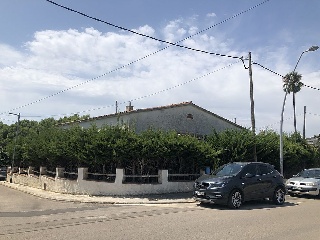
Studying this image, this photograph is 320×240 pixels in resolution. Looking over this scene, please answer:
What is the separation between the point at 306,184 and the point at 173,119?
10.0m

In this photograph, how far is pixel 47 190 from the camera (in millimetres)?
23781

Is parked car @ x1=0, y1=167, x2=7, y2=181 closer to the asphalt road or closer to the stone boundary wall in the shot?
the stone boundary wall

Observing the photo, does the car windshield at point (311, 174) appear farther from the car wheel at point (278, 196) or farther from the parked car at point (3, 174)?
the parked car at point (3, 174)

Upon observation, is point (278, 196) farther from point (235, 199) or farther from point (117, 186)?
point (117, 186)

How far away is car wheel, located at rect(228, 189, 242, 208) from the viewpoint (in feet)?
43.5

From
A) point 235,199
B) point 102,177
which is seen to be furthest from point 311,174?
point 102,177

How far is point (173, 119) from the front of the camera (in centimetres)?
2458

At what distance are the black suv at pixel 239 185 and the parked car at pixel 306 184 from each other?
257cm

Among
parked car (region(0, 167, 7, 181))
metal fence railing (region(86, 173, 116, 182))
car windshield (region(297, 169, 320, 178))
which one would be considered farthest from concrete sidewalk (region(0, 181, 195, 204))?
parked car (region(0, 167, 7, 181))

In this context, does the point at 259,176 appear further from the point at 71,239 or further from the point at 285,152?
the point at 285,152

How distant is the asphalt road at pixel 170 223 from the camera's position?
8492 mm

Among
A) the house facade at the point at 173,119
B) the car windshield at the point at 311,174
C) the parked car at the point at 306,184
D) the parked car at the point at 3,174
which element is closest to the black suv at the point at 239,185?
the parked car at the point at 306,184

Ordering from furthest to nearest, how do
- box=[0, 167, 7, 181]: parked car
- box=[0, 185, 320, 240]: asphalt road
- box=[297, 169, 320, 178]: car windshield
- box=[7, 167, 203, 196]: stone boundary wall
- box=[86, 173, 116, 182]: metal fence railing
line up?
box=[0, 167, 7, 181]: parked car → box=[86, 173, 116, 182]: metal fence railing → box=[297, 169, 320, 178]: car windshield → box=[7, 167, 203, 196]: stone boundary wall → box=[0, 185, 320, 240]: asphalt road

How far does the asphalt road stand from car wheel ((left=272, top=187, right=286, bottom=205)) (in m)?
0.78
